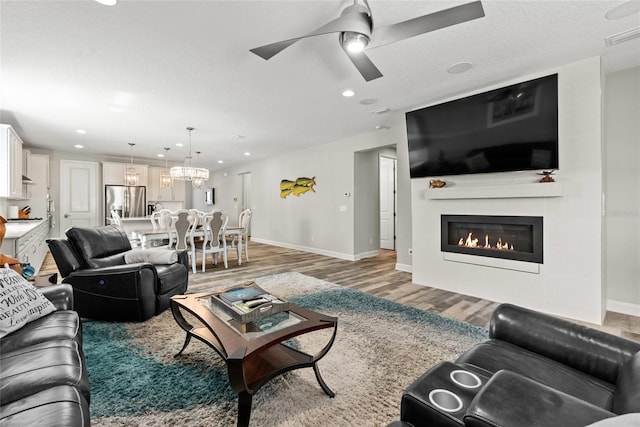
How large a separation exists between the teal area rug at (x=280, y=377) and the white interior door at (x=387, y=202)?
14.7 ft

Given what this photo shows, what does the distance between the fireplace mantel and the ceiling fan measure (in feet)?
7.08

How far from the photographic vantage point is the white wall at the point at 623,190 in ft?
10.1

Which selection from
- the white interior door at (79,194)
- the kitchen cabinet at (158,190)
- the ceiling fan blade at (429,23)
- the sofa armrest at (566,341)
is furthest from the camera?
the kitchen cabinet at (158,190)

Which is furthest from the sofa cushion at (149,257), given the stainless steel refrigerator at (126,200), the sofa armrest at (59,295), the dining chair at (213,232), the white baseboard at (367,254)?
the stainless steel refrigerator at (126,200)

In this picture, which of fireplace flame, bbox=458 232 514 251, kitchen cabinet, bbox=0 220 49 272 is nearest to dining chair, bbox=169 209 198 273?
kitchen cabinet, bbox=0 220 49 272

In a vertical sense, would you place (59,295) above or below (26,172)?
below

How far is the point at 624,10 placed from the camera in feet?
7.09

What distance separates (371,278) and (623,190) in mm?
3123

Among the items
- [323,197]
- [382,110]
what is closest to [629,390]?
[382,110]

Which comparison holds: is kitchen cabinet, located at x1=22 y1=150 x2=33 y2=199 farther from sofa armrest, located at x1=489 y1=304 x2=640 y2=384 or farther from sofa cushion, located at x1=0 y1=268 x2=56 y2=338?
sofa armrest, located at x1=489 y1=304 x2=640 y2=384

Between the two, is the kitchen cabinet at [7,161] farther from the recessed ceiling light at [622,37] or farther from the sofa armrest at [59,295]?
the recessed ceiling light at [622,37]

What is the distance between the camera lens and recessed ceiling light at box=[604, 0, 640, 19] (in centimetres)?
210

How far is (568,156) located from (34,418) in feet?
13.9

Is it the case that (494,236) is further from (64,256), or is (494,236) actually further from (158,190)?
(158,190)
